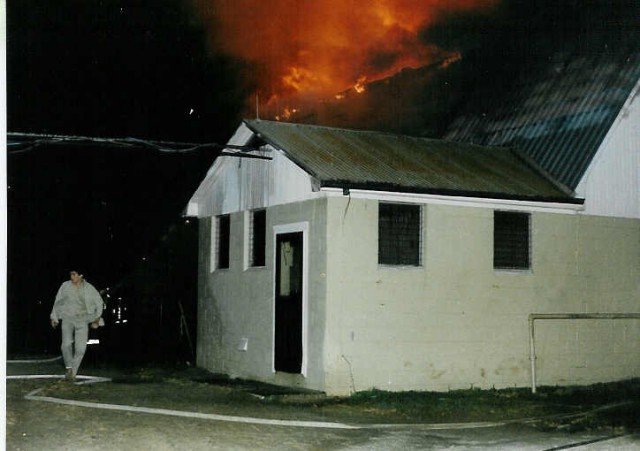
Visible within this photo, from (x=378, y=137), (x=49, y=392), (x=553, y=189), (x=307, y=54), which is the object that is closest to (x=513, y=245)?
(x=553, y=189)

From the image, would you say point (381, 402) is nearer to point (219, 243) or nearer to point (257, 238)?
point (257, 238)

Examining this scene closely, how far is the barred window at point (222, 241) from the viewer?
55.3 feet

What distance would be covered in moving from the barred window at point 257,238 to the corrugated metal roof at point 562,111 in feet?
16.8

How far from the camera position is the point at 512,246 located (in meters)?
14.7

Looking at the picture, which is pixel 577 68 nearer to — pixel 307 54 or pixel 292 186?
pixel 292 186

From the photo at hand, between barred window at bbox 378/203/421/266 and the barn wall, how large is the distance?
0.17 metres

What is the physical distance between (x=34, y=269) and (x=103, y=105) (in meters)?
6.39

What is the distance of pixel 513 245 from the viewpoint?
1473cm

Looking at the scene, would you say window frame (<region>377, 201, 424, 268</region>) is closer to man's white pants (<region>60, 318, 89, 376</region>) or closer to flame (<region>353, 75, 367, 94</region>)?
man's white pants (<region>60, 318, 89, 376</region>)

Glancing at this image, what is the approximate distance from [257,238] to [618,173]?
253 inches

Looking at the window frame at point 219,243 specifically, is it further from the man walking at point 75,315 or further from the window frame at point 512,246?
the window frame at point 512,246

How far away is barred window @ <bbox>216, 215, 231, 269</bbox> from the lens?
1686cm

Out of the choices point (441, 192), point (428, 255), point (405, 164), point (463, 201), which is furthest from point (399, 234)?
point (405, 164)

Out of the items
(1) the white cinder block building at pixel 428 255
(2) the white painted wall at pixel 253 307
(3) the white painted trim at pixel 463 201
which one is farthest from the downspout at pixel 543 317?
(2) the white painted wall at pixel 253 307
